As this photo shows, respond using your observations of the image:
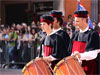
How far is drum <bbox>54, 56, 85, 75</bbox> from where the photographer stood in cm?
522

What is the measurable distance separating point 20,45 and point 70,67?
278 inches

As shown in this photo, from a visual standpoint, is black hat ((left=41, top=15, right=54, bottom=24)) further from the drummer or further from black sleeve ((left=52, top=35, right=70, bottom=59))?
black sleeve ((left=52, top=35, right=70, bottom=59))

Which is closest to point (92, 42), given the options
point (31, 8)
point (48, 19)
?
point (48, 19)

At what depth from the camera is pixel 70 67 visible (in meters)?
5.25

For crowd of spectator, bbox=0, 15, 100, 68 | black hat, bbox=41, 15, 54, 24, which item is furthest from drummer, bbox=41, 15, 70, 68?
crowd of spectator, bbox=0, 15, 100, 68

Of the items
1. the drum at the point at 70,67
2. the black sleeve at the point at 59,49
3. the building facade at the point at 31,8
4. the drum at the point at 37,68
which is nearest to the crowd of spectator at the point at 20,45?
the building facade at the point at 31,8

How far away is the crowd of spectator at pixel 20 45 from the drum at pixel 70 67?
6.36 m

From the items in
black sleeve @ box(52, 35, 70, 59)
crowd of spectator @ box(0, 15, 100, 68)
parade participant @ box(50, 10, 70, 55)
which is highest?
parade participant @ box(50, 10, 70, 55)

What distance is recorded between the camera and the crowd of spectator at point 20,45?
1197cm

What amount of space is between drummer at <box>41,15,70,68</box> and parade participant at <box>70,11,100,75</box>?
21 centimetres

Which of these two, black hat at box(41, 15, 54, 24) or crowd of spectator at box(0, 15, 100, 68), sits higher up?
black hat at box(41, 15, 54, 24)

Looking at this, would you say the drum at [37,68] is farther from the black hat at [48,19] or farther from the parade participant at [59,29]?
the black hat at [48,19]

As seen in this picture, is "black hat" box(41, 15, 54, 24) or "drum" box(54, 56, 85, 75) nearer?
"drum" box(54, 56, 85, 75)

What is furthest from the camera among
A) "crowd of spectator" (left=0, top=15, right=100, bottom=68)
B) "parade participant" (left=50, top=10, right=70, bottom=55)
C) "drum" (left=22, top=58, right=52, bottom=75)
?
"crowd of spectator" (left=0, top=15, right=100, bottom=68)
